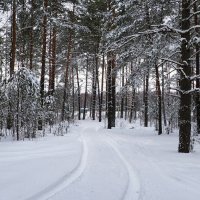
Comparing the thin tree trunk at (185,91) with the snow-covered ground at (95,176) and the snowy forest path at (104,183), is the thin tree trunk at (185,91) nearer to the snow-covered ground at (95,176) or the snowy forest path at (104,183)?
the snow-covered ground at (95,176)

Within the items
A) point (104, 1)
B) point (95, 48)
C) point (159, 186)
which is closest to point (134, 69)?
point (159, 186)

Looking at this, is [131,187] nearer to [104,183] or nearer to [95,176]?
[104,183]

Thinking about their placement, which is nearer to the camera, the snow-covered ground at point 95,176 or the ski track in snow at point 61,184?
the ski track in snow at point 61,184

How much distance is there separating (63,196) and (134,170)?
2.80m

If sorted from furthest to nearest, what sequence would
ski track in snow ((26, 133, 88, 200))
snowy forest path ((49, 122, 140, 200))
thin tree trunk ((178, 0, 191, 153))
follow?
1. thin tree trunk ((178, 0, 191, 153))
2. snowy forest path ((49, 122, 140, 200))
3. ski track in snow ((26, 133, 88, 200))

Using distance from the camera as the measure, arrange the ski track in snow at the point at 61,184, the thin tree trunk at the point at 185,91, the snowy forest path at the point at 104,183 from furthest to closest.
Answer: the thin tree trunk at the point at 185,91 → the snowy forest path at the point at 104,183 → the ski track in snow at the point at 61,184

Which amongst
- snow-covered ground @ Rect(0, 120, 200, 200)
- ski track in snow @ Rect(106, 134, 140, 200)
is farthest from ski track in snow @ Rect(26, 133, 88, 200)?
ski track in snow @ Rect(106, 134, 140, 200)

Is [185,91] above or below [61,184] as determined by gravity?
above

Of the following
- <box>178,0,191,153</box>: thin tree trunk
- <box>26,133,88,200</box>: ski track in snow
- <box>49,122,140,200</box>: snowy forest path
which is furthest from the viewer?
<box>178,0,191,153</box>: thin tree trunk

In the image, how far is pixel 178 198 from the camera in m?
5.27

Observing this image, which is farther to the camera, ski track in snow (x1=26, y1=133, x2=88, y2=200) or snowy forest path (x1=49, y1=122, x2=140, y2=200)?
snowy forest path (x1=49, y1=122, x2=140, y2=200)

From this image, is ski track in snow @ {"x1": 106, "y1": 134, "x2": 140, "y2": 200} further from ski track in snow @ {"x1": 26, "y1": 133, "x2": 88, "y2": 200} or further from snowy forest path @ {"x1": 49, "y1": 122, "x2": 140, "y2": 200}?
ski track in snow @ {"x1": 26, "y1": 133, "x2": 88, "y2": 200}

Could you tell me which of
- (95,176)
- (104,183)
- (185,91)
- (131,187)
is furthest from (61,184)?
(185,91)

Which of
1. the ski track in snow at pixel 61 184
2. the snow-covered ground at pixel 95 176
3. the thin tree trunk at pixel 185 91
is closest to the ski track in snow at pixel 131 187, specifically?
the snow-covered ground at pixel 95 176
